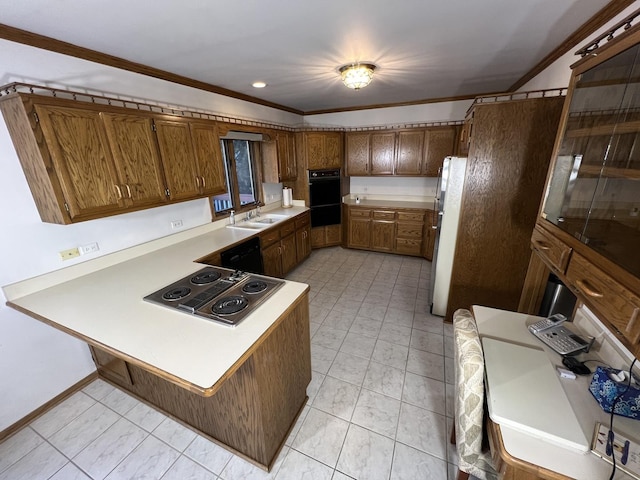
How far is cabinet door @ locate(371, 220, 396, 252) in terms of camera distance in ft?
14.9

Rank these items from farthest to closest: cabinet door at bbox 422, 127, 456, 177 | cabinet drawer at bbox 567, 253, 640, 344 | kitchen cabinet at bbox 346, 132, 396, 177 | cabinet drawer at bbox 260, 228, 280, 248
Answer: kitchen cabinet at bbox 346, 132, 396, 177, cabinet door at bbox 422, 127, 456, 177, cabinet drawer at bbox 260, 228, 280, 248, cabinet drawer at bbox 567, 253, 640, 344

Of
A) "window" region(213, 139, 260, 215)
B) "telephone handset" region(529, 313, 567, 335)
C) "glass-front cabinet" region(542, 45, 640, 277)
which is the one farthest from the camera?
"window" region(213, 139, 260, 215)

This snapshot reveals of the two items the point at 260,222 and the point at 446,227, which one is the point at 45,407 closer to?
the point at 260,222

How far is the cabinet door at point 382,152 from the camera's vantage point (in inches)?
172

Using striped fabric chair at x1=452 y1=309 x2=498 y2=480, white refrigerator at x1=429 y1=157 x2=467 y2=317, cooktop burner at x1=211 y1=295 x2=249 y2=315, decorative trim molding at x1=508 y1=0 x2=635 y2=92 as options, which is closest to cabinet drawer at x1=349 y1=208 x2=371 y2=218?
white refrigerator at x1=429 y1=157 x2=467 y2=317

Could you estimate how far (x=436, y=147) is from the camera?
13.5 feet

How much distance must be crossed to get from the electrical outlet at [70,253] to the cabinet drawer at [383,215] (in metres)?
3.87

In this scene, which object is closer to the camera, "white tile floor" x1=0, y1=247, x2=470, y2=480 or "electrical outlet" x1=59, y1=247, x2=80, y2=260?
"white tile floor" x1=0, y1=247, x2=470, y2=480

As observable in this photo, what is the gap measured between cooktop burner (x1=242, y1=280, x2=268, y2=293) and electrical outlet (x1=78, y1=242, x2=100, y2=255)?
1372 mm

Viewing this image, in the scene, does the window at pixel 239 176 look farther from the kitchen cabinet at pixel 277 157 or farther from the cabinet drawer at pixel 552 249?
the cabinet drawer at pixel 552 249

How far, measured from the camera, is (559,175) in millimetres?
1246

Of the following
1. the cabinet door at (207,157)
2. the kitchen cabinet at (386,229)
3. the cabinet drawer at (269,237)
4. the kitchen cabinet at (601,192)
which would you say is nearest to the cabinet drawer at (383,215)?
the kitchen cabinet at (386,229)

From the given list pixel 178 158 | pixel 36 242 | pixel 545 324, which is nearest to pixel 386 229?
pixel 545 324

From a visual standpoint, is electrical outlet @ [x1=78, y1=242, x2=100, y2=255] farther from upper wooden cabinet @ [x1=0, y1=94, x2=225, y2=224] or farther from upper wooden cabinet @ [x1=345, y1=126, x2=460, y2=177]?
upper wooden cabinet @ [x1=345, y1=126, x2=460, y2=177]
